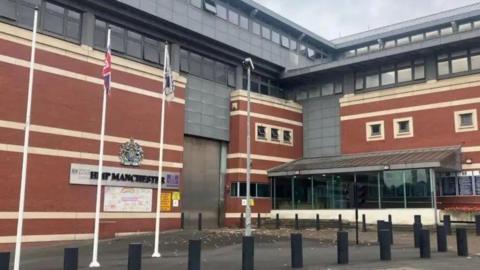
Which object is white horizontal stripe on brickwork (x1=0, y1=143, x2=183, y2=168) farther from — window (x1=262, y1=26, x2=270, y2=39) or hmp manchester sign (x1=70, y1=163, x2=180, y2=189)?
window (x1=262, y1=26, x2=270, y2=39)

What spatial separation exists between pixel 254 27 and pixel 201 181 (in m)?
13.0

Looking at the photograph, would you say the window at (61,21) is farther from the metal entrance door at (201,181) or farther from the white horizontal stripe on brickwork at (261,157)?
the white horizontal stripe on brickwork at (261,157)

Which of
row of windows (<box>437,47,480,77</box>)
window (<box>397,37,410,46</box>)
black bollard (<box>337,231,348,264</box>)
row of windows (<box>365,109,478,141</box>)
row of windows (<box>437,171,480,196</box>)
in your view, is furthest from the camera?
window (<box>397,37,410,46</box>)

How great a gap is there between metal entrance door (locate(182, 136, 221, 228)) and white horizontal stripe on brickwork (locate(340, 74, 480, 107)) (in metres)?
11.0

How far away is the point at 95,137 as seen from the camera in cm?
2869

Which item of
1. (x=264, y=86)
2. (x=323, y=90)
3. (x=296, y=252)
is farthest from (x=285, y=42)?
(x=296, y=252)

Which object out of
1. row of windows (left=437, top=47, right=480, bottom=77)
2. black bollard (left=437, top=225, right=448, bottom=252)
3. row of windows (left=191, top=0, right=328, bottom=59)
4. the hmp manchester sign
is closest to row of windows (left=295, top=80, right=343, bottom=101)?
row of windows (left=191, top=0, right=328, bottom=59)

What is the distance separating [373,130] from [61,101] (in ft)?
74.1

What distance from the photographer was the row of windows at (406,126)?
112 feet

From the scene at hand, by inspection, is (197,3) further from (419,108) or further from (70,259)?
(70,259)

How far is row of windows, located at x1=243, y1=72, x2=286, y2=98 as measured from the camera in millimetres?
41625

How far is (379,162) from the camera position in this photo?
34250 millimetres

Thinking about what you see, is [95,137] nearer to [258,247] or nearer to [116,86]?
[116,86]

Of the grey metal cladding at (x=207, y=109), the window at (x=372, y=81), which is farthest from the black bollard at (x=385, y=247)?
the window at (x=372, y=81)
